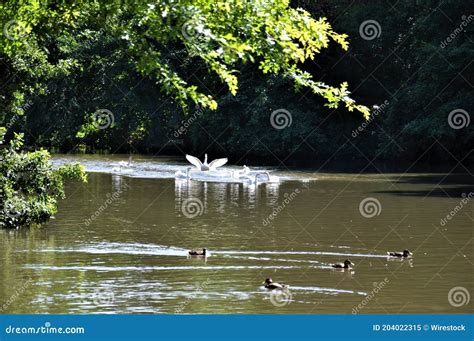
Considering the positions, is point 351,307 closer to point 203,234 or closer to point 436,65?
point 203,234

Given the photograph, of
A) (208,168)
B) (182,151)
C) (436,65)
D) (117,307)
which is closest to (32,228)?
(117,307)

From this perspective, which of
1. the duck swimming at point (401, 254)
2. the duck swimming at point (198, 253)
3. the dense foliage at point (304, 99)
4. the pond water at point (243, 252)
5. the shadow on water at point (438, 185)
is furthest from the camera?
the dense foliage at point (304, 99)

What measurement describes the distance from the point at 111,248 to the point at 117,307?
5882 mm

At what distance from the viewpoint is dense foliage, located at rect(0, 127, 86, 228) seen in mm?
21641

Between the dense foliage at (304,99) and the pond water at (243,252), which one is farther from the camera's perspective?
the dense foliage at (304,99)

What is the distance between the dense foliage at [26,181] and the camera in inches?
852

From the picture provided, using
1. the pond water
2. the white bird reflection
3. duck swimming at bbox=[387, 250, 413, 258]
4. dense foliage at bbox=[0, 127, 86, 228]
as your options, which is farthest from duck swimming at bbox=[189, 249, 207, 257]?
the white bird reflection

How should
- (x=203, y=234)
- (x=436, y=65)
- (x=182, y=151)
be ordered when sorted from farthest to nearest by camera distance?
(x=182, y=151)
(x=436, y=65)
(x=203, y=234)

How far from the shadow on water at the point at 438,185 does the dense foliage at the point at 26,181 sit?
13065mm

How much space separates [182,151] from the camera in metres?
60.9

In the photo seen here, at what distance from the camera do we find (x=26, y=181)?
22.0 m

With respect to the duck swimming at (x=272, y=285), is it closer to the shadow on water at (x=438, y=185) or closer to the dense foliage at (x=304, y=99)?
the shadow on water at (x=438, y=185)

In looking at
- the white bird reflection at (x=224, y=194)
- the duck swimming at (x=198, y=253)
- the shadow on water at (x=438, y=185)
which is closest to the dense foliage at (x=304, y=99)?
the white bird reflection at (x=224, y=194)

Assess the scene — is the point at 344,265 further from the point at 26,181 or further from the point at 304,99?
the point at 304,99
